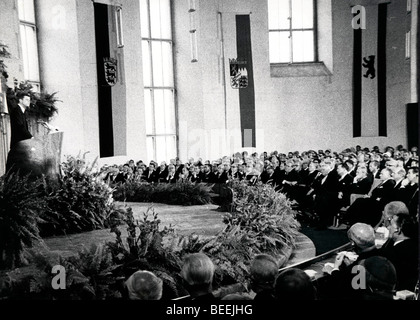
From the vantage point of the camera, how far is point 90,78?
1698 cm

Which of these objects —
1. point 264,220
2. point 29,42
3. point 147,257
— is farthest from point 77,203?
point 29,42

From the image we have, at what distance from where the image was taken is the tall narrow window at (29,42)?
16.4 metres

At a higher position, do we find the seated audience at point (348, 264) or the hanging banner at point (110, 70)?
the hanging banner at point (110, 70)

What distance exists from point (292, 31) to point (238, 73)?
4266mm

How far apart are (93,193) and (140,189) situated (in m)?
5.42

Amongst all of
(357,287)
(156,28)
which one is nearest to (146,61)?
(156,28)

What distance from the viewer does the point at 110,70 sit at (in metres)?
15.3

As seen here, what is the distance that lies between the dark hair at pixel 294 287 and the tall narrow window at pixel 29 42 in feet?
51.1

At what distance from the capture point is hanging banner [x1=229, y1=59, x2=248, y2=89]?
57.2ft

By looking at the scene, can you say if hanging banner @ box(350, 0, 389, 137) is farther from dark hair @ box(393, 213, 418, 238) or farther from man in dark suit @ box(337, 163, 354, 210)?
dark hair @ box(393, 213, 418, 238)

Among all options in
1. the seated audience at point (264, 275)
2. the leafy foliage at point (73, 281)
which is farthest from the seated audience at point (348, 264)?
the leafy foliage at point (73, 281)

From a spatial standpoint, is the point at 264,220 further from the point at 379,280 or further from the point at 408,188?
the point at 379,280

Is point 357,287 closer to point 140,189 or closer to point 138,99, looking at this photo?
point 140,189

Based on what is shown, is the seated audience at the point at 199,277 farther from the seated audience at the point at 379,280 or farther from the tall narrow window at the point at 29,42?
the tall narrow window at the point at 29,42
